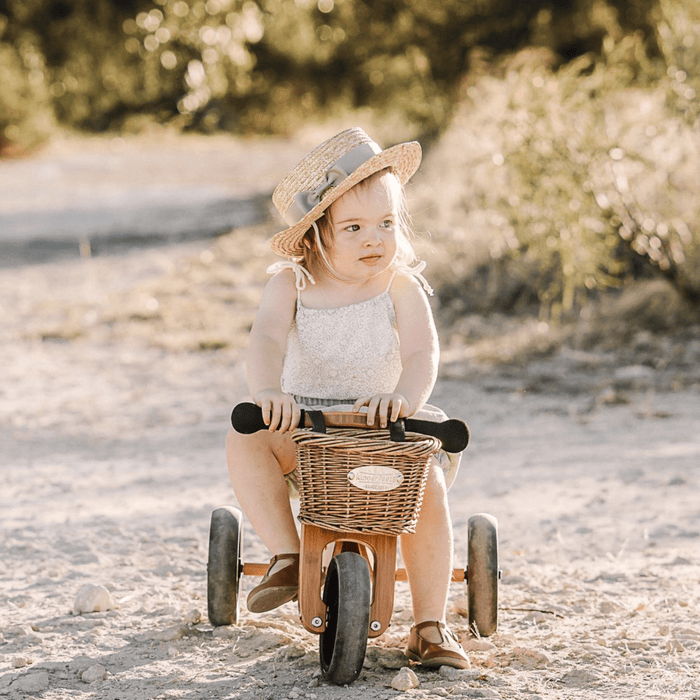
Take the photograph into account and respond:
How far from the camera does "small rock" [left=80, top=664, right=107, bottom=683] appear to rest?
8.98 ft

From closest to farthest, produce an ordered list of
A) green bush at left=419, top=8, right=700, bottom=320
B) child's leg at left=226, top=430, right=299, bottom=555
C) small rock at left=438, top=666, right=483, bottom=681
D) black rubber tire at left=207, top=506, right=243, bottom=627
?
small rock at left=438, top=666, right=483, bottom=681 < child's leg at left=226, top=430, right=299, bottom=555 < black rubber tire at left=207, top=506, right=243, bottom=627 < green bush at left=419, top=8, right=700, bottom=320

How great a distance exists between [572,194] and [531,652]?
4.55 meters

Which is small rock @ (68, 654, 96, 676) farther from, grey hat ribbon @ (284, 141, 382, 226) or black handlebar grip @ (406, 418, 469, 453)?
grey hat ribbon @ (284, 141, 382, 226)

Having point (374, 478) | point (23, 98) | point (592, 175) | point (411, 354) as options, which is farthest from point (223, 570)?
point (23, 98)

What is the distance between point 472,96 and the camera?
7.87m

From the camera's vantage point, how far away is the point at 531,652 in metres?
2.91

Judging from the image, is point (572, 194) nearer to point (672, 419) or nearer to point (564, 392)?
point (564, 392)

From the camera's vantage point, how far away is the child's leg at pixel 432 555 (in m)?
2.86

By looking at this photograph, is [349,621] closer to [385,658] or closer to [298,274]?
[385,658]

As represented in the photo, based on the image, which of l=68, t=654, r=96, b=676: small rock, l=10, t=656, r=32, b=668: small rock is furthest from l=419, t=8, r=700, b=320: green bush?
l=10, t=656, r=32, b=668: small rock

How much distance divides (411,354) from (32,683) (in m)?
1.34

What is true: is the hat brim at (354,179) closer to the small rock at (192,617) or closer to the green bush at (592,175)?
the small rock at (192,617)

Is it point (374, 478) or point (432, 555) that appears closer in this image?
point (374, 478)

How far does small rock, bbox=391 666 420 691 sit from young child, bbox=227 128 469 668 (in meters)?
0.11
